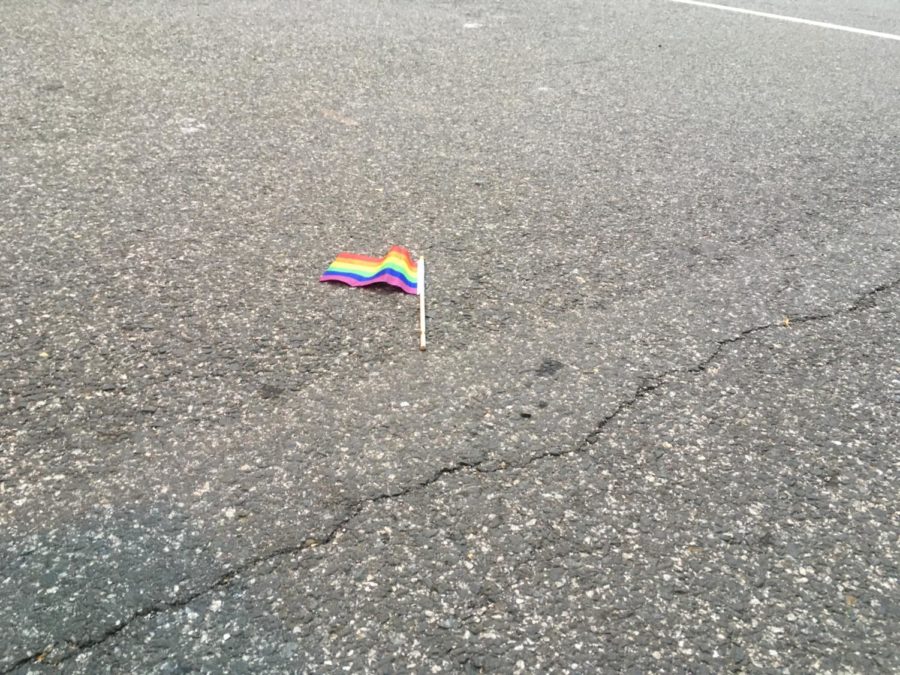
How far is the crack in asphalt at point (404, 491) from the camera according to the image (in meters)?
1.83

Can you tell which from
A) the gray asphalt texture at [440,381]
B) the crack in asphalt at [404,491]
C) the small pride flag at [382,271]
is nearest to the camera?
the crack in asphalt at [404,491]

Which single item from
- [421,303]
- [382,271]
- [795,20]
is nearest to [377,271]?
[382,271]

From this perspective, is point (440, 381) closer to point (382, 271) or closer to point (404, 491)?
point (404, 491)

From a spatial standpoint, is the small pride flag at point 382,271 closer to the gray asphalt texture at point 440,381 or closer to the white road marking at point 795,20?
the gray asphalt texture at point 440,381

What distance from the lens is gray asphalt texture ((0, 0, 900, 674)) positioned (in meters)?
1.96

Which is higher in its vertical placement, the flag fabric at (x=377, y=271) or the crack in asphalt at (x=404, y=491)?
the flag fabric at (x=377, y=271)

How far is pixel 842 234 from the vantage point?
3.81 metres

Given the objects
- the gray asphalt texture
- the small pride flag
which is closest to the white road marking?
the gray asphalt texture

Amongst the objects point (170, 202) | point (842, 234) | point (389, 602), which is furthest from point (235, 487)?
point (842, 234)

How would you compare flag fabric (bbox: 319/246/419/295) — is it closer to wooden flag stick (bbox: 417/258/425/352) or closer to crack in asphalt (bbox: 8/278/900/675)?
wooden flag stick (bbox: 417/258/425/352)

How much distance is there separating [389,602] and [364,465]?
1.53 ft

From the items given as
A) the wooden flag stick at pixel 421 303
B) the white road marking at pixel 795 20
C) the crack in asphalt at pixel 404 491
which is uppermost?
the white road marking at pixel 795 20

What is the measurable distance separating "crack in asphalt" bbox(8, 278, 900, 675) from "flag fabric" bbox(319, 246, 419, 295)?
921mm

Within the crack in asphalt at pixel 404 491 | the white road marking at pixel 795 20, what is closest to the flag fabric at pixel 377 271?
the crack in asphalt at pixel 404 491
